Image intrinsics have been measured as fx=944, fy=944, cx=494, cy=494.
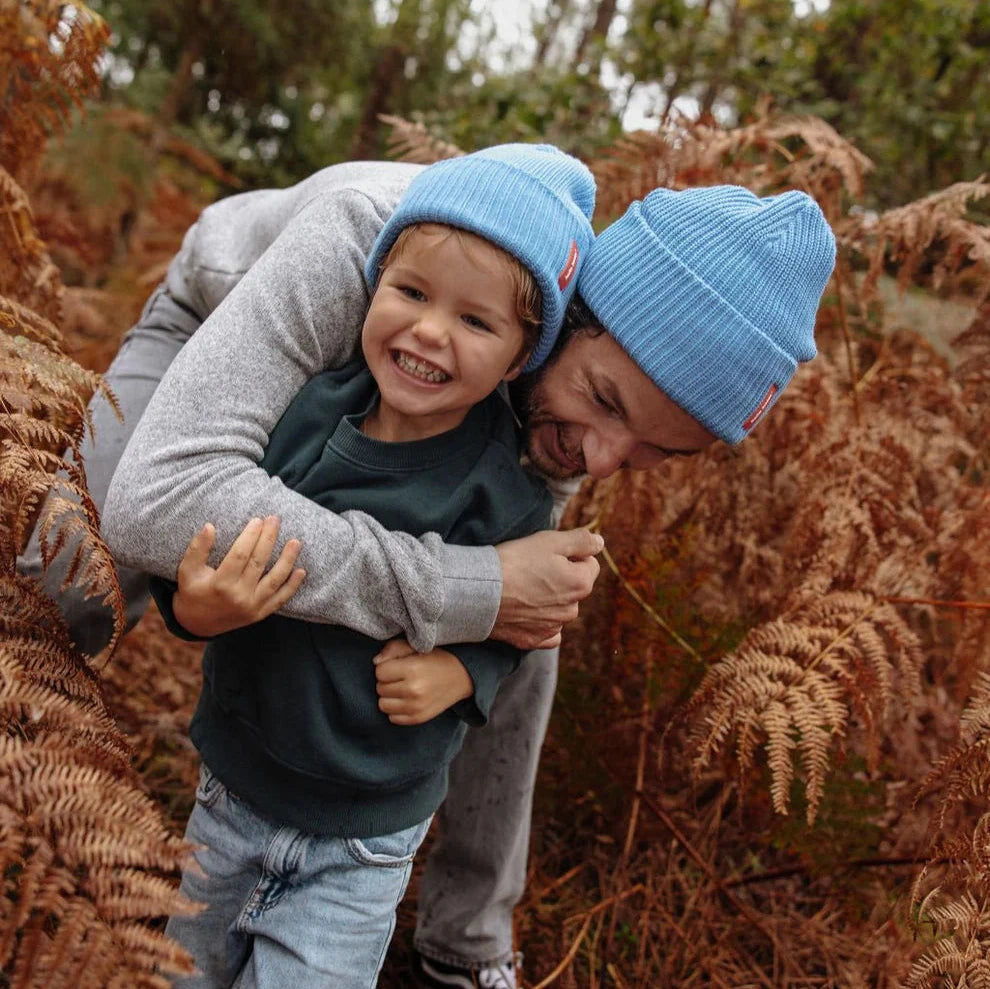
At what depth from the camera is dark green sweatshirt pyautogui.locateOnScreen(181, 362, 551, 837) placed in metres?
1.67

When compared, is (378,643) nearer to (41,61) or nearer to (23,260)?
(23,260)

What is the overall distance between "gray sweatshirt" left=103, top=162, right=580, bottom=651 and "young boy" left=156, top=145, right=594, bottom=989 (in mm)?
61

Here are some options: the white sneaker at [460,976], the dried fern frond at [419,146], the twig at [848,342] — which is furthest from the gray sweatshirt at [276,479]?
the twig at [848,342]

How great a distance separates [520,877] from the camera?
2.39 m

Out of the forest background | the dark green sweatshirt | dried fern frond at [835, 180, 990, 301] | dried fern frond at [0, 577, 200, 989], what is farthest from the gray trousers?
dried fern frond at [835, 180, 990, 301]

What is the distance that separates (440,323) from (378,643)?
0.59 m

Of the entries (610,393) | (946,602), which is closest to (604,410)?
(610,393)

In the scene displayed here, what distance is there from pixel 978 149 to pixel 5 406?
260 inches

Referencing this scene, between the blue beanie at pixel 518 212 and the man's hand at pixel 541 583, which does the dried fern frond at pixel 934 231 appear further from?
the man's hand at pixel 541 583

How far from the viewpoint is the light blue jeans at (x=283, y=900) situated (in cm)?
166

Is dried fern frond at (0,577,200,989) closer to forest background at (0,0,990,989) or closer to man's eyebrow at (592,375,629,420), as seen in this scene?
forest background at (0,0,990,989)

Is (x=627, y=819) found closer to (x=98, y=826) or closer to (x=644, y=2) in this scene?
(x=98, y=826)

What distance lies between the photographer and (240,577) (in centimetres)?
150

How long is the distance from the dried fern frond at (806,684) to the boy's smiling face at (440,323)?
3.08 feet
